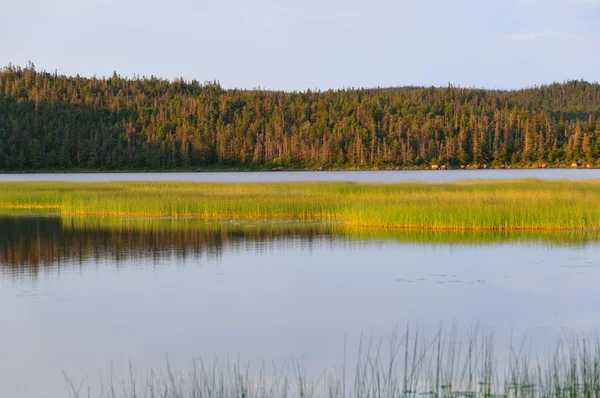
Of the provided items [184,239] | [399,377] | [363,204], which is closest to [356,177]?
[363,204]

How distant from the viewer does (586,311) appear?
14.5 meters

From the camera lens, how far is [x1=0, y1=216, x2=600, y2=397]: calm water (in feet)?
41.1

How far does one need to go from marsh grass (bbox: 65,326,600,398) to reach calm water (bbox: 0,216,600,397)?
0.40 metres

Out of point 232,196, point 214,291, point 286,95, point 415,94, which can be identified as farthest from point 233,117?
point 214,291

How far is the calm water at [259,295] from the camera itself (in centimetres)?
1252

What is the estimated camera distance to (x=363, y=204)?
31.6m

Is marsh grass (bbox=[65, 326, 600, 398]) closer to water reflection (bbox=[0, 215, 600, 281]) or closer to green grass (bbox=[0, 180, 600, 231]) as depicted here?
water reflection (bbox=[0, 215, 600, 281])

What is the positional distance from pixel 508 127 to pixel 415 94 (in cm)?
3949

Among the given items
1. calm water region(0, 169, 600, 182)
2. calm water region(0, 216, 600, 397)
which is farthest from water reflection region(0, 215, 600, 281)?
calm water region(0, 169, 600, 182)

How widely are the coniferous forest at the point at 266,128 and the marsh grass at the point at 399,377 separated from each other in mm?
117319

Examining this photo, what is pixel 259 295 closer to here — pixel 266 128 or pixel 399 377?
pixel 399 377

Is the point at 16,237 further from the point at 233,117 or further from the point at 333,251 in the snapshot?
the point at 233,117

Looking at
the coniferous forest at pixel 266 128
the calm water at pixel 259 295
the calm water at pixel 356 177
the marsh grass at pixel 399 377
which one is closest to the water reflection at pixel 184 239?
the calm water at pixel 259 295

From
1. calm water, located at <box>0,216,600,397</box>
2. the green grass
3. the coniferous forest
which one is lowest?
calm water, located at <box>0,216,600,397</box>
